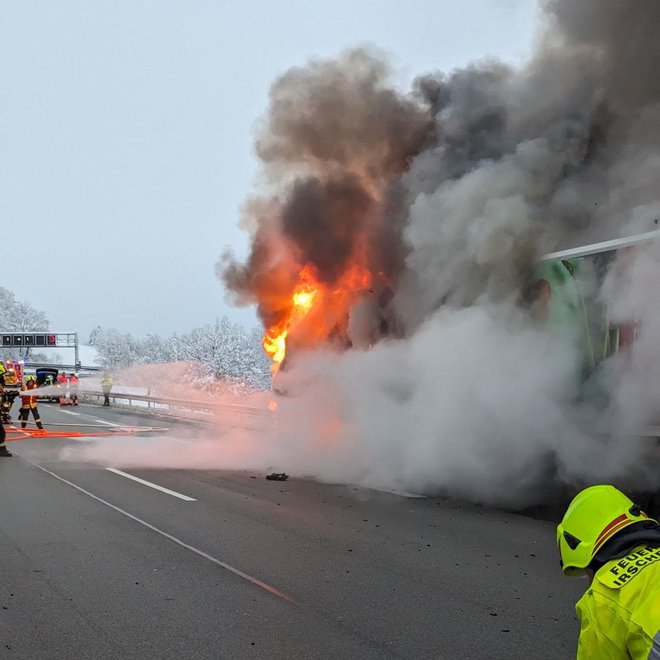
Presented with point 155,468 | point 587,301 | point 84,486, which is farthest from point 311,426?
point 587,301

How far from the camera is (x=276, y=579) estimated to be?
194 inches

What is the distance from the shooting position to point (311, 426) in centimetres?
1098

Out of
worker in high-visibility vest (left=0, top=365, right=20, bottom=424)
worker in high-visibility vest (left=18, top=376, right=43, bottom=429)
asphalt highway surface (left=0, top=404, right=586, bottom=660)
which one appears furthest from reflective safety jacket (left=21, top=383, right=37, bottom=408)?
asphalt highway surface (left=0, top=404, right=586, bottom=660)

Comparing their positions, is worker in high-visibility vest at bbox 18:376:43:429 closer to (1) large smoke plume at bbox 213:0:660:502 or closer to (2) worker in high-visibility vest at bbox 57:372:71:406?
(1) large smoke plume at bbox 213:0:660:502

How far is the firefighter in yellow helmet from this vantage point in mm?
1409

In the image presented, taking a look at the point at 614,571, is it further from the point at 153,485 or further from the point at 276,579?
the point at 153,485

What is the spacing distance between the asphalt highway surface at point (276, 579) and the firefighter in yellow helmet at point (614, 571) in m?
2.32

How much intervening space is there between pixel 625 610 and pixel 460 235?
804cm

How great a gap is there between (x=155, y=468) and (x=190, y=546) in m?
5.07

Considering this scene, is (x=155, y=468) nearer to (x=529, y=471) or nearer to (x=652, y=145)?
(x=529, y=471)

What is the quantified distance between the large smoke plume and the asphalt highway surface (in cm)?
97

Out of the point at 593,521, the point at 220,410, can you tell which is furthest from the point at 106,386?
the point at 593,521

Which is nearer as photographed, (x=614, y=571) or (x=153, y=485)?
(x=614, y=571)

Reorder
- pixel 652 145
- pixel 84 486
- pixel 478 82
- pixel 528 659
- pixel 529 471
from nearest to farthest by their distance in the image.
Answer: pixel 528 659 < pixel 529 471 < pixel 652 145 < pixel 84 486 < pixel 478 82
